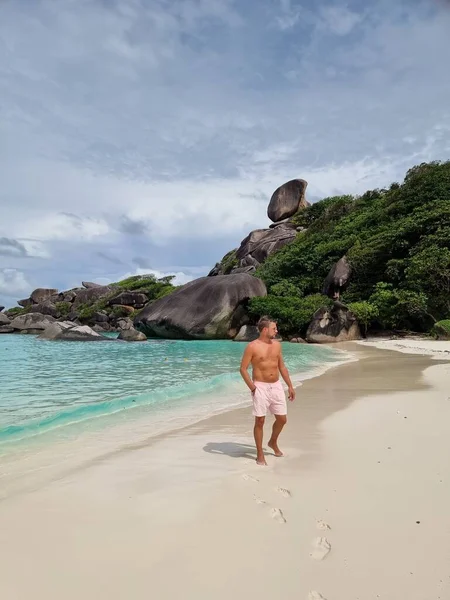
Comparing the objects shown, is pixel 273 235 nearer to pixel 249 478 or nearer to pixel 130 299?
pixel 130 299

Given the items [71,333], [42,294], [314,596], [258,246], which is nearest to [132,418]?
[314,596]

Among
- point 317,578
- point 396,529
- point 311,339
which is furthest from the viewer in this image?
point 311,339

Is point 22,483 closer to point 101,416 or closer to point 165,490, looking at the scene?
point 165,490

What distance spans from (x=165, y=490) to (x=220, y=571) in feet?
3.73

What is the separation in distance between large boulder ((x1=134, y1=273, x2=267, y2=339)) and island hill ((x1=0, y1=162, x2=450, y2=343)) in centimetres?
6

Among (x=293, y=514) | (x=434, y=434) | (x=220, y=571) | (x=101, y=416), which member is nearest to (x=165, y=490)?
(x=293, y=514)

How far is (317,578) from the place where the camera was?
76.9 inches

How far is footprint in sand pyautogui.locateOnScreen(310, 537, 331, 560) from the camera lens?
2.13 meters

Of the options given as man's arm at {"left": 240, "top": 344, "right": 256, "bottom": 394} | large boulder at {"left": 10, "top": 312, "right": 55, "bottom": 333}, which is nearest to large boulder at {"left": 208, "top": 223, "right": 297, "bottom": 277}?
large boulder at {"left": 10, "top": 312, "right": 55, "bottom": 333}

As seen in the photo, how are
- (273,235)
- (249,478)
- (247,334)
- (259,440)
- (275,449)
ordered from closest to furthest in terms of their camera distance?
1. (249,478)
2. (259,440)
3. (275,449)
4. (247,334)
5. (273,235)

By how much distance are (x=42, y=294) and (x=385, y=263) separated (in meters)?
43.5

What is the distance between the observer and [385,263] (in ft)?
76.8

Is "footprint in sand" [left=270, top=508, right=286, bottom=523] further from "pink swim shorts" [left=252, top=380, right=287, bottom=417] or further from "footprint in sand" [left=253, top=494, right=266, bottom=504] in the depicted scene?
"pink swim shorts" [left=252, top=380, right=287, bottom=417]

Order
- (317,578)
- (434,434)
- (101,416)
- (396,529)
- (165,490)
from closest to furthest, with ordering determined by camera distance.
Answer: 1. (317,578)
2. (396,529)
3. (165,490)
4. (434,434)
5. (101,416)
